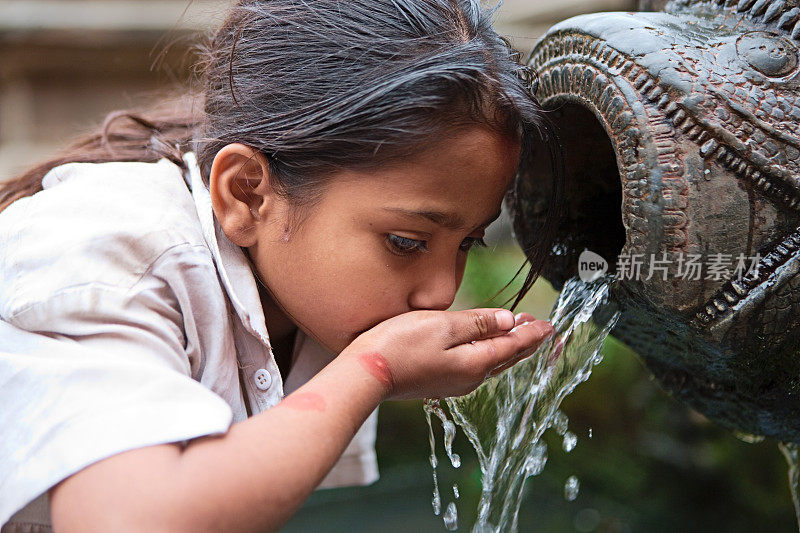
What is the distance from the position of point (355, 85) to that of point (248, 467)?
62cm

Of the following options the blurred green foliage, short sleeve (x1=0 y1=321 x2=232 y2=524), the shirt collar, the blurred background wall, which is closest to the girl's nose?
the shirt collar

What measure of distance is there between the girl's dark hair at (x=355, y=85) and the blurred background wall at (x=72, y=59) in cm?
317

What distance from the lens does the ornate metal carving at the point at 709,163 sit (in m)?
1.26

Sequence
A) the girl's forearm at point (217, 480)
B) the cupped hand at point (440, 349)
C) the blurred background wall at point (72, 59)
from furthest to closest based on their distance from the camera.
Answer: the blurred background wall at point (72, 59)
the cupped hand at point (440, 349)
the girl's forearm at point (217, 480)

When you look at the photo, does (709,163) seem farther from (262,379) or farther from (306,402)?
(262,379)

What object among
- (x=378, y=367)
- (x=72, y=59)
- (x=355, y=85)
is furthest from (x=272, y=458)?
(x=72, y=59)

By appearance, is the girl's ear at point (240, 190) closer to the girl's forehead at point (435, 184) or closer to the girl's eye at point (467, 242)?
the girl's forehead at point (435, 184)

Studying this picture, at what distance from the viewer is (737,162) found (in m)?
1.26

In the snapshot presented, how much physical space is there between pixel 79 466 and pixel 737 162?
1.01 meters

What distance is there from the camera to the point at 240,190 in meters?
1.46

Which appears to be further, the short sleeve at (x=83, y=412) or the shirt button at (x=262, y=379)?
the shirt button at (x=262, y=379)

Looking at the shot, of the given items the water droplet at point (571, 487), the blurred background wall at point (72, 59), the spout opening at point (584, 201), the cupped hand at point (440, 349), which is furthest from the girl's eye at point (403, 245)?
the blurred background wall at point (72, 59)

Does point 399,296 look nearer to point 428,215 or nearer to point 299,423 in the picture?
point 428,215

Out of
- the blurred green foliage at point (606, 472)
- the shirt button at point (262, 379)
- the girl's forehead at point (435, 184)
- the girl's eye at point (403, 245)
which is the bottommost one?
the blurred green foliage at point (606, 472)
